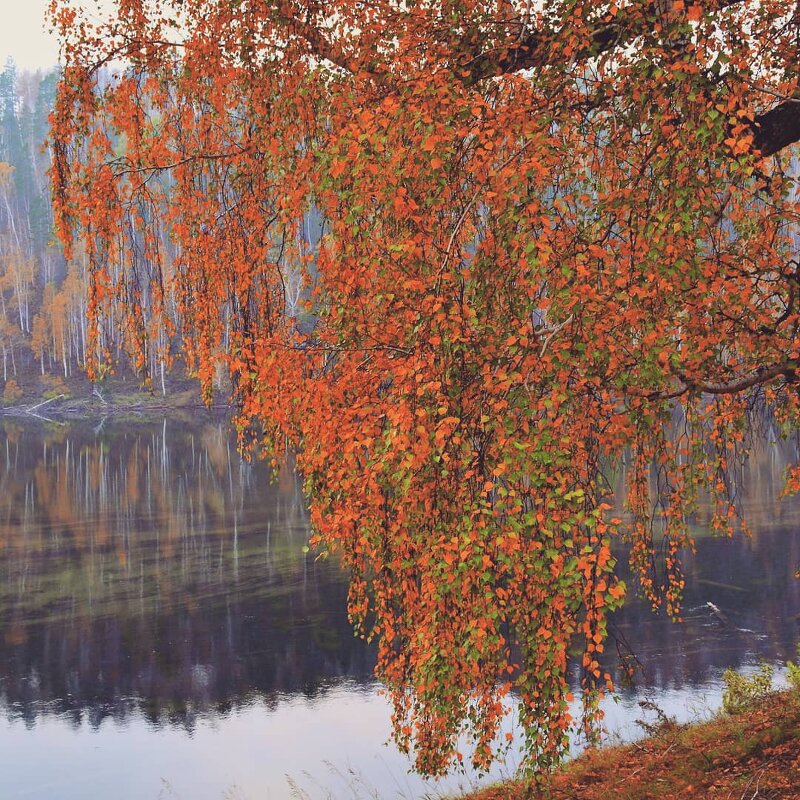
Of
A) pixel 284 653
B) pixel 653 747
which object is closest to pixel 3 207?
pixel 284 653

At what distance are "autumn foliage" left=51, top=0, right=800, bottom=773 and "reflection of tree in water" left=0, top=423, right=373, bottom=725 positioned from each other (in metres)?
10.9

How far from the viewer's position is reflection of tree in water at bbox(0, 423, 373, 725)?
16.6 metres

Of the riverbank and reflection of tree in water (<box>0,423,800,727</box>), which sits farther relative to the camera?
reflection of tree in water (<box>0,423,800,727</box>)

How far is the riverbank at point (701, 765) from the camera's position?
276 inches

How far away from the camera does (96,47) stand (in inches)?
251

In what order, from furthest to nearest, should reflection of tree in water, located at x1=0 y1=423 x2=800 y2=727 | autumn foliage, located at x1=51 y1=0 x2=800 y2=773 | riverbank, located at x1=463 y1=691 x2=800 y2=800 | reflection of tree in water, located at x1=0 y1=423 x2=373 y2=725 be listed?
reflection of tree in water, located at x1=0 y1=423 x2=373 y2=725, reflection of tree in water, located at x1=0 y1=423 x2=800 y2=727, riverbank, located at x1=463 y1=691 x2=800 y2=800, autumn foliage, located at x1=51 y1=0 x2=800 y2=773

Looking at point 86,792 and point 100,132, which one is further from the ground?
point 100,132

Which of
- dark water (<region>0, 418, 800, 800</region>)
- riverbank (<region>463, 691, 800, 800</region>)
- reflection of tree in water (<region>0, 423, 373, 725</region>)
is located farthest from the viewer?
reflection of tree in water (<region>0, 423, 373, 725</region>)

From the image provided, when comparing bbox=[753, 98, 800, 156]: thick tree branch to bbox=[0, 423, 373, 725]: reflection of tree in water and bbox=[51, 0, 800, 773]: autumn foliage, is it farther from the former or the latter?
bbox=[0, 423, 373, 725]: reflection of tree in water

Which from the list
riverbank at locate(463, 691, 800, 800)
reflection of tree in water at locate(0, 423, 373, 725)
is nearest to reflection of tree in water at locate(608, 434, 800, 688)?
riverbank at locate(463, 691, 800, 800)

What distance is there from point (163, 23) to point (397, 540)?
3.87 m

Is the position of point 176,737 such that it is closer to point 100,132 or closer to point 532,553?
point 100,132

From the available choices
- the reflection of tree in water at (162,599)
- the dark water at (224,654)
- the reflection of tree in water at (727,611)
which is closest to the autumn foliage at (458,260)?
the reflection of tree in water at (727,611)

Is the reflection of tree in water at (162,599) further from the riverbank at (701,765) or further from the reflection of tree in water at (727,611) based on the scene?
the riverbank at (701,765)
